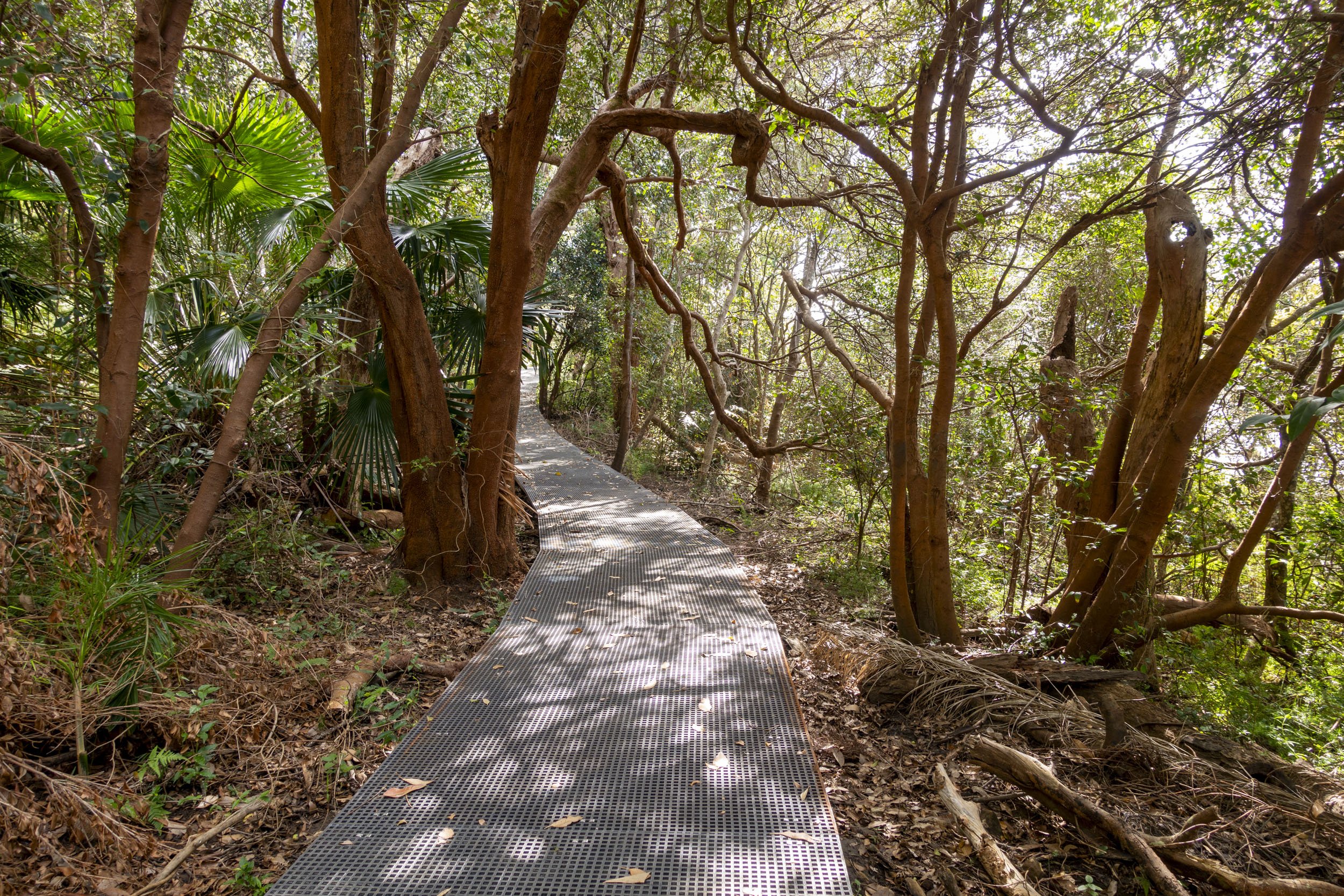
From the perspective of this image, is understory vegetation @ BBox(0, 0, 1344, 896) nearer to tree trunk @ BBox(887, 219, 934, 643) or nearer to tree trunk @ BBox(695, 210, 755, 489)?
tree trunk @ BBox(887, 219, 934, 643)

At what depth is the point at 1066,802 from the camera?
2.45 metres

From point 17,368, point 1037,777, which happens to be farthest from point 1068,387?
point 17,368

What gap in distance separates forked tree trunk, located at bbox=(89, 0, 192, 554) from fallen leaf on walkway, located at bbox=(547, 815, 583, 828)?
88.0 inches

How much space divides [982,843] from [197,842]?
7.92 feet

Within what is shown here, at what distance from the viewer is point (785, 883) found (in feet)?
6.43

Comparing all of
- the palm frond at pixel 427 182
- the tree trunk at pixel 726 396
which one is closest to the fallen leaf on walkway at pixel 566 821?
the palm frond at pixel 427 182

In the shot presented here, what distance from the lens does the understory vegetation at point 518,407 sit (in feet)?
8.45

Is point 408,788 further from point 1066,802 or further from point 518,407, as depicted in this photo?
point 518,407

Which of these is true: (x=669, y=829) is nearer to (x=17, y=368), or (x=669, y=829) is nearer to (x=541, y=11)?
(x=17, y=368)

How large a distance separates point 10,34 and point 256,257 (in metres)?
2.00

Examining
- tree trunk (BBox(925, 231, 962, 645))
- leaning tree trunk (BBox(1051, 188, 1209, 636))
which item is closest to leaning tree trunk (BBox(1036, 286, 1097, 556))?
leaning tree trunk (BBox(1051, 188, 1209, 636))

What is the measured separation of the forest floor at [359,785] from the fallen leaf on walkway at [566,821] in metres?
0.81

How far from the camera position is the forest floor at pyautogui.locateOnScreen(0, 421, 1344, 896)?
2119mm

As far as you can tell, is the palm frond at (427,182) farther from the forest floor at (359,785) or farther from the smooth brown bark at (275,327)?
the forest floor at (359,785)
